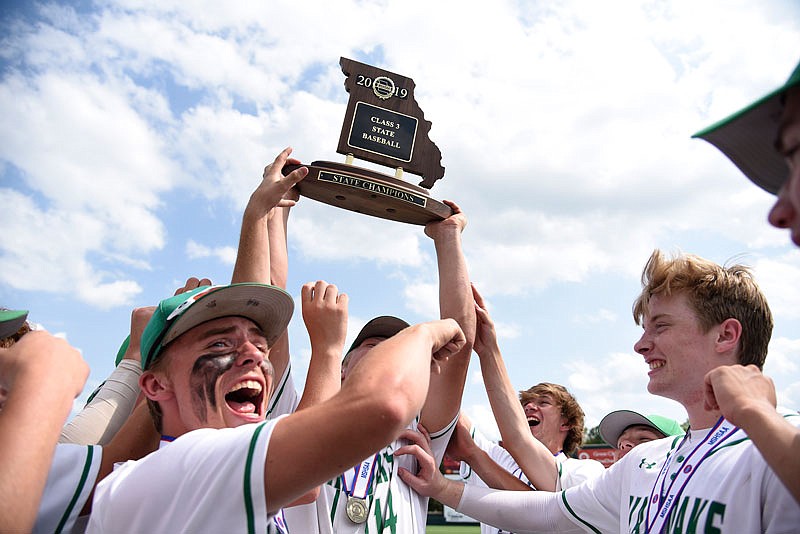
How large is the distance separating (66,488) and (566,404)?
517cm

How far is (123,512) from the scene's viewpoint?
1.70 m

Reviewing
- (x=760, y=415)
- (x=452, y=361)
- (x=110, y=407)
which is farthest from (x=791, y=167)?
(x=110, y=407)

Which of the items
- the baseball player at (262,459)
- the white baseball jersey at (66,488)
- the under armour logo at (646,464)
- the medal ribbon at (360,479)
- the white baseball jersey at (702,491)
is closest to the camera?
the baseball player at (262,459)

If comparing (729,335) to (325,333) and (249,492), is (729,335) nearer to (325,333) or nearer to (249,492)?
(325,333)

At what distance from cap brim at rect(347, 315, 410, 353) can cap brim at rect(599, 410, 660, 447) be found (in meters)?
2.57

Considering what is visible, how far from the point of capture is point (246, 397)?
2.55 m

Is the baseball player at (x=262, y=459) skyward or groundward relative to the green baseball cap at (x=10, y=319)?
groundward

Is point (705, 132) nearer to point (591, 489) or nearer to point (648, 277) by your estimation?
point (648, 277)

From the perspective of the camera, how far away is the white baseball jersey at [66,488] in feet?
6.33

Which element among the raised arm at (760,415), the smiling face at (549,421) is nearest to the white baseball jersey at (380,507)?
the raised arm at (760,415)

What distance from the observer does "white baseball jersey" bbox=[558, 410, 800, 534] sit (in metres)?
2.08

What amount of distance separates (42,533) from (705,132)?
7.51 feet

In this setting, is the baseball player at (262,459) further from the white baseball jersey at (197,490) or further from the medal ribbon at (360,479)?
the medal ribbon at (360,479)

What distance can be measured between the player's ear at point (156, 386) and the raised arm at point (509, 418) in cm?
205
